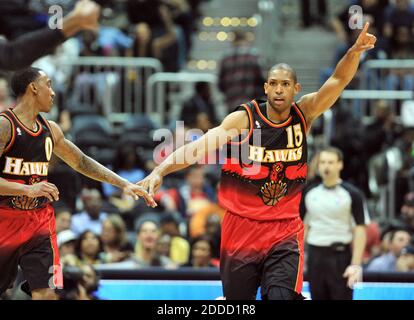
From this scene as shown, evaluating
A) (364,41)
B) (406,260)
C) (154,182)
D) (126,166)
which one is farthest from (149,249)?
→ (364,41)

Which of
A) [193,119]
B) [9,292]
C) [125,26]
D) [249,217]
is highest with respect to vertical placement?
[125,26]

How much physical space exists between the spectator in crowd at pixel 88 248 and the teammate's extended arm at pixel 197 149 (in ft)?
14.3

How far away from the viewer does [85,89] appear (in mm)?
18281

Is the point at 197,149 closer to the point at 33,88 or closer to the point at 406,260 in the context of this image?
the point at 33,88

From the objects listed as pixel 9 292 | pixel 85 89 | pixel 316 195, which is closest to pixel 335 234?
pixel 316 195

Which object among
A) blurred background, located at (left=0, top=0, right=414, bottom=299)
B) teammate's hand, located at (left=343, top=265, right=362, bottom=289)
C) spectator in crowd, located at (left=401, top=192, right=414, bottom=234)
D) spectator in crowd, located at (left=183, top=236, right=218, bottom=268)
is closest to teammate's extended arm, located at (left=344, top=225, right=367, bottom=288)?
teammate's hand, located at (left=343, top=265, right=362, bottom=289)

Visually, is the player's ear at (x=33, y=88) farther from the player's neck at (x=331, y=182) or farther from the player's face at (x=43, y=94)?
the player's neck at (x=331, y=182)

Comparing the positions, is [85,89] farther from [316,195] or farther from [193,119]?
[316,195]

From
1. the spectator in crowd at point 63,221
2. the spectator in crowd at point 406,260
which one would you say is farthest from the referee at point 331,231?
the spectator in crowd at point 63,221

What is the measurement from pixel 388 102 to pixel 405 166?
1757 millimetres

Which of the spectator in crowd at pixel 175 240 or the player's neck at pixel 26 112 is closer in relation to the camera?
the player's neck at pixel 26 112

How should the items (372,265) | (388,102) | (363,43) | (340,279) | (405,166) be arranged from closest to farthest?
(363,43) → (340,279) → (372,265) → (405,166) → (388,102)

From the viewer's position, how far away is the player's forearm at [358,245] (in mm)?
11594
